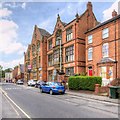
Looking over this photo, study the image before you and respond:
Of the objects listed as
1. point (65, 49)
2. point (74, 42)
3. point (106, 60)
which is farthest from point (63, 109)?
point (65, 49)

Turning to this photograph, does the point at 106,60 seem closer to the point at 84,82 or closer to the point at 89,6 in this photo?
the point at 84,82

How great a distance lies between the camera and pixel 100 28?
114 feet

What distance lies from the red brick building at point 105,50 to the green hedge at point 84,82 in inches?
144

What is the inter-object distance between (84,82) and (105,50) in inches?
304

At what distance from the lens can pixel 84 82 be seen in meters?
28.0

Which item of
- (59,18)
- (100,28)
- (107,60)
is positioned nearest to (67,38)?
(59,18)

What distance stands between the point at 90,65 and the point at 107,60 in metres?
5.23

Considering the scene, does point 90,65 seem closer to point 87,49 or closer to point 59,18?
point 87,49

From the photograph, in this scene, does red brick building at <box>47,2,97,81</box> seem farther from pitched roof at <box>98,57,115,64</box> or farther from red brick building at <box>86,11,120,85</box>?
pitched roof at <box>98,57,115,64</box>

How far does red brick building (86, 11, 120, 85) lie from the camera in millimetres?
30797

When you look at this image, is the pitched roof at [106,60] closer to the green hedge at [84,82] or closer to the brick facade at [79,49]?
the brick facade at [79,49]

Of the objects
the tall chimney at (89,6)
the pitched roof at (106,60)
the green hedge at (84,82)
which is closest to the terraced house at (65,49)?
the tall chimney at (89,6)

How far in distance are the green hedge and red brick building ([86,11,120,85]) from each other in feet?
12.0

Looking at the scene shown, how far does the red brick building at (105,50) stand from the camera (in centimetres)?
3080
